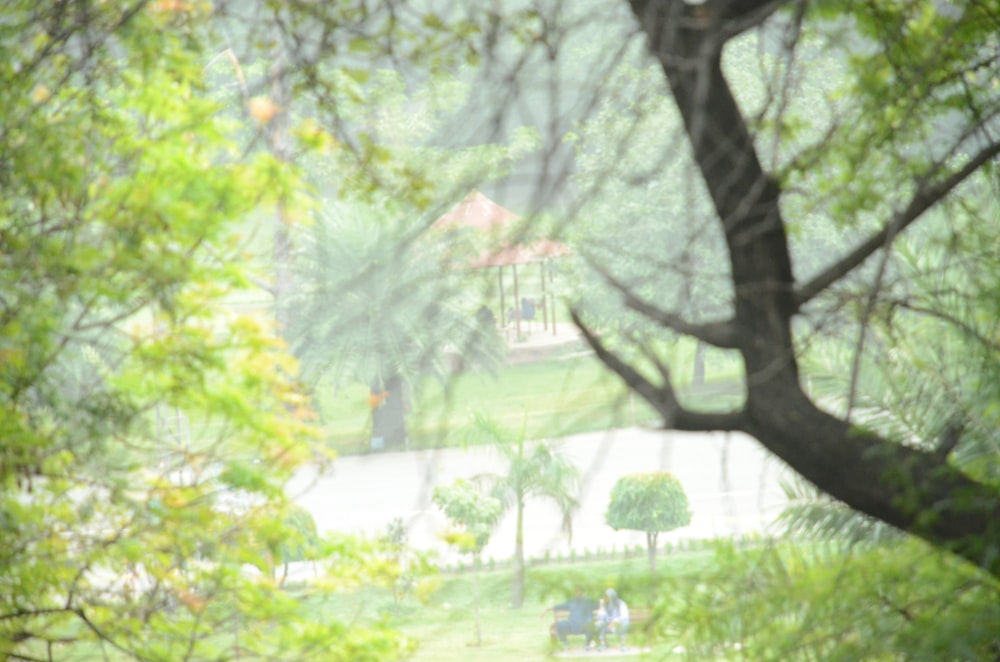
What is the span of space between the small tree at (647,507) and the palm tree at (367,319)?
527 mm

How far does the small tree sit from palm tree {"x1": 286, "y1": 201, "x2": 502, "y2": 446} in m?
0.53

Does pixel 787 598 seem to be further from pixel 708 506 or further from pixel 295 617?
pixel 708 506

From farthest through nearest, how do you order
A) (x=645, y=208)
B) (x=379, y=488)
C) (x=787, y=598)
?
1. (x=379, y=488)
2. (x=645, y=208)
3. (x=787, y=598)

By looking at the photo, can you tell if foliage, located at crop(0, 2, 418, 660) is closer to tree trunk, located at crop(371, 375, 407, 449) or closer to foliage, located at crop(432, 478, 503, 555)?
tree trunk, located at crop(371, 375, 407, 449)

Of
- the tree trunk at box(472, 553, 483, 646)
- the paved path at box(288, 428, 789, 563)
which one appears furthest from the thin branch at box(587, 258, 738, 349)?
the tree trunk at box(472, 553, 483, 646)

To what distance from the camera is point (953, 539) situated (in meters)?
0.86

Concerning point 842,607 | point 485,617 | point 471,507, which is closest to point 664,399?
point 842,607

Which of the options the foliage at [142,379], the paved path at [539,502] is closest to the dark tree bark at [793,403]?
the foliage at [142,379]

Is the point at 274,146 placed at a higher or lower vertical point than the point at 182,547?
higher

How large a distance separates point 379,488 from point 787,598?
1738 millimetres

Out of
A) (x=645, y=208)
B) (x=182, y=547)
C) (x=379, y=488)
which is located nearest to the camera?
(x=645, y=208)

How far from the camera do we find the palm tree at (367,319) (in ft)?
6.69

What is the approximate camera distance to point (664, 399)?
30.4 inches

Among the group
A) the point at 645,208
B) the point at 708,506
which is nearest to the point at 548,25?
the point at 645,208
